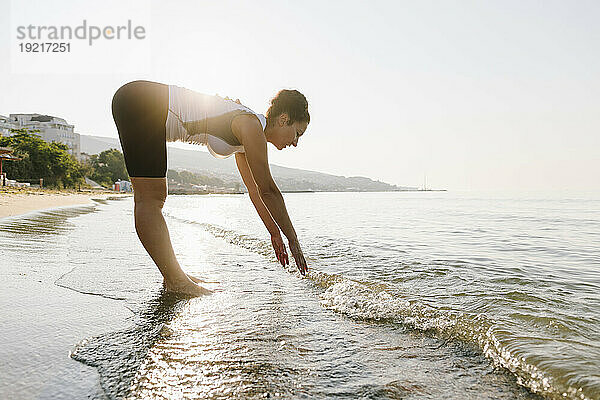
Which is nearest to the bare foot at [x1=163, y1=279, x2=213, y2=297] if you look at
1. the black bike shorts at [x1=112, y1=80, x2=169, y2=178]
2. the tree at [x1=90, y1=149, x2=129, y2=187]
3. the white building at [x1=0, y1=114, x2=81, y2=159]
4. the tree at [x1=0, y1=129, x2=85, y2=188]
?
the black bike shorts at [x1=112, y1=80, x2=169, y2=178]

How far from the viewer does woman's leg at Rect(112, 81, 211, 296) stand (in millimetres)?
2857

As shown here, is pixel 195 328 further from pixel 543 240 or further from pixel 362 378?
pixel 543 240

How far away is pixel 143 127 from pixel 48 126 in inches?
4578

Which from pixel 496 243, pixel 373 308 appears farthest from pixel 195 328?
pixel 496 243

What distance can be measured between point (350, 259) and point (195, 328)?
3.27 meters

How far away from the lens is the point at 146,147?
112 inches

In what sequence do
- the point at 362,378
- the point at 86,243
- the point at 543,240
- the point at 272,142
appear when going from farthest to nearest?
1. the point at 543,240
2. the point at 86,243
3. the point at 272,142
4. the point at 362,378

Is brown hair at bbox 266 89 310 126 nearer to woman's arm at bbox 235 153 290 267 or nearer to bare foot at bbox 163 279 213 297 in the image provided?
woman's arm at bbox 235 153 290 267

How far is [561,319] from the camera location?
274 cm

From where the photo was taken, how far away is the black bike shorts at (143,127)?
286 cm

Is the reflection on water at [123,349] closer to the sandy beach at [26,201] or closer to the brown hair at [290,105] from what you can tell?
the brown hair at [290,105]

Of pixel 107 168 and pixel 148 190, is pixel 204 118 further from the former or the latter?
pixel 107 168

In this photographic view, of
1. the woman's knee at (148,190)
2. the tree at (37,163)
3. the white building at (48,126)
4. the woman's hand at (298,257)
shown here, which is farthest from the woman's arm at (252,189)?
the white building at (48,126)

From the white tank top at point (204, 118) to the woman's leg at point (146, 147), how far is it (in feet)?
0.23
